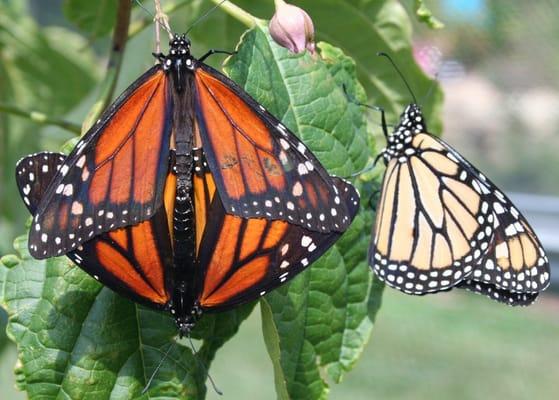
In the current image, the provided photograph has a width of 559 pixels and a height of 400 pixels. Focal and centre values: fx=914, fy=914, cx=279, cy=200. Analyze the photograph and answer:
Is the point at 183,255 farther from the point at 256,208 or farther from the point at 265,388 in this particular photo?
the point at 265,388

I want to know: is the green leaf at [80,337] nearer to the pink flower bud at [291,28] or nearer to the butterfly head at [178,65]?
the butterfly head at [178,65]

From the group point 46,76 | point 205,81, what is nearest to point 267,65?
point 205,81

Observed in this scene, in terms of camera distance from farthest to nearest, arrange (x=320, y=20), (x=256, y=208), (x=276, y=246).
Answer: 1. (x=320, y=20)
2. (x=276, y=246)
3. (x=256, y=208)

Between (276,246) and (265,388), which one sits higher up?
(265,388)

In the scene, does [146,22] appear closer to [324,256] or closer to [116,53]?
[116,53]

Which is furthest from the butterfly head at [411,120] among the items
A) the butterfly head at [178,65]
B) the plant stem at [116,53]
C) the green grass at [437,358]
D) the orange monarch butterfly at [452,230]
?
the green grass at [437,358]

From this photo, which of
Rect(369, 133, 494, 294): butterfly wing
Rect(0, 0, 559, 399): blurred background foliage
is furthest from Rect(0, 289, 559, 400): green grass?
Rect(369, 133, 494, 294): butterfly wing

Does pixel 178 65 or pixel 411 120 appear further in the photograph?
pixel 411 120

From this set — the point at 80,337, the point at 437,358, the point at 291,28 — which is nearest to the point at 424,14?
the point at 291,28
